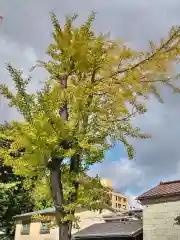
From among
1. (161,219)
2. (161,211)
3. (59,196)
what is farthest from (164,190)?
(59,196)

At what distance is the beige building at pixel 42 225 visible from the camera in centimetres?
3309

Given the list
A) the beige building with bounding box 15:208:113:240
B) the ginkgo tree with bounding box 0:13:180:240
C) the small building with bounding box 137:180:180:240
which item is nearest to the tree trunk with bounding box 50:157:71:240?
the ginkgo tree with bounding box 0:13:180:240

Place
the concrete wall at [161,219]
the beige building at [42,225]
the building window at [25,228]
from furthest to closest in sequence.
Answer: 1. the building window at [25,228]
2. the beige building at [42,225]
3. the concrete wall at [161,219]

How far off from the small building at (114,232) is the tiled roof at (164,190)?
99.2 inches

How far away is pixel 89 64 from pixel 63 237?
554 cm

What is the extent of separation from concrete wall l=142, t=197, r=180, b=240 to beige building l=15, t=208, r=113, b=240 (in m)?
9.17

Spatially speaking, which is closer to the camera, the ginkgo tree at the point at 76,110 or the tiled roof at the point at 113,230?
the ginkgo tree at the point at 76,110

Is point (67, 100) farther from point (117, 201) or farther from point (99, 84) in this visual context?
point (117, 201)

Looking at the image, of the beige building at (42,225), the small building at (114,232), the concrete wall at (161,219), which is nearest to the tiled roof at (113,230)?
the small building at (114,232)

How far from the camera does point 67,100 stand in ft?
40.2

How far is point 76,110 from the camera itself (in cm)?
1201

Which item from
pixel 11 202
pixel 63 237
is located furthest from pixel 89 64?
pixel 11 202

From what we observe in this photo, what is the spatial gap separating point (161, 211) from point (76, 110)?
14368mm

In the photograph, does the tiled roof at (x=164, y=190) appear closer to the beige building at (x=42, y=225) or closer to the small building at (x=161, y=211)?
the small building at (x=161, y=211)
